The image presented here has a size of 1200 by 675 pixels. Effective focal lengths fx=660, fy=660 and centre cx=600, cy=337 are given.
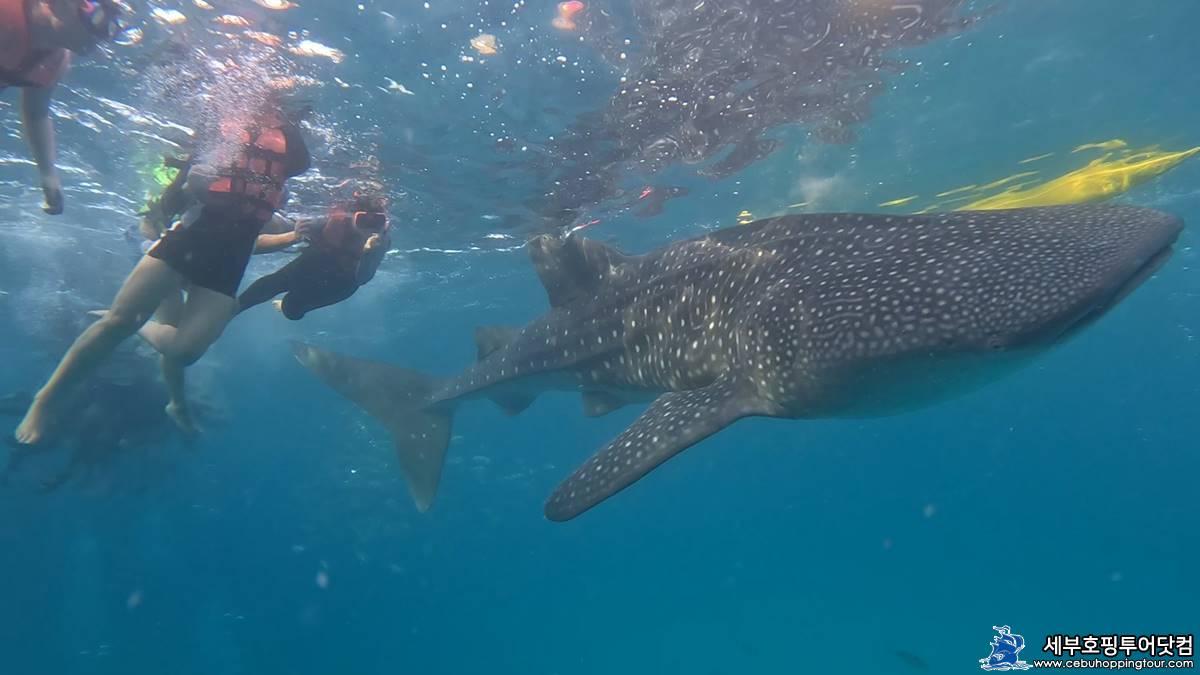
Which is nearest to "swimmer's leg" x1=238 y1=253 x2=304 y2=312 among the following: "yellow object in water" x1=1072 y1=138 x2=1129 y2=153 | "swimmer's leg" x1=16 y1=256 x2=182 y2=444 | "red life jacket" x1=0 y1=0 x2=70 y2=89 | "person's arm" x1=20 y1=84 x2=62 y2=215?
"swimmer's leg" x1=16 y1=256 x2=182 y2=444

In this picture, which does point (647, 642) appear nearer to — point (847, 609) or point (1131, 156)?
point (847, 609)

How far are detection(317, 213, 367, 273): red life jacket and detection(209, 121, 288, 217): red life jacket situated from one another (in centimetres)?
72

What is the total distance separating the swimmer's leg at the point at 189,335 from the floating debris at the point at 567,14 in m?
5.93

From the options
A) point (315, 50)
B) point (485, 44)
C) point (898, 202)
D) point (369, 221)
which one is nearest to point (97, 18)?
point (369, 221)

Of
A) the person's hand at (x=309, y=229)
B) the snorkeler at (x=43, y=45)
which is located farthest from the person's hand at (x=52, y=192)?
the person's hand at (x=309, y=229)

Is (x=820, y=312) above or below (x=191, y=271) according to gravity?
below

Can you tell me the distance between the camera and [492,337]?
9.77 meters

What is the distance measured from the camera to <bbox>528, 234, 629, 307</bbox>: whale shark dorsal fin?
789 centimetres

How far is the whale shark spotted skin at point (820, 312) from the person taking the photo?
12.0 feet

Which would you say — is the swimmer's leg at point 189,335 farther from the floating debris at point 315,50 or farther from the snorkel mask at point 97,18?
the floating debris at point 315,50

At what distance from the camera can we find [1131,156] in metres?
18.3

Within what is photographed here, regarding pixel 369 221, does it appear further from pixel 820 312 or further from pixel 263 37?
pixel 820 312

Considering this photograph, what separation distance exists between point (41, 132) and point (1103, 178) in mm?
23987

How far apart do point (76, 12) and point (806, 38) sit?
989cm
